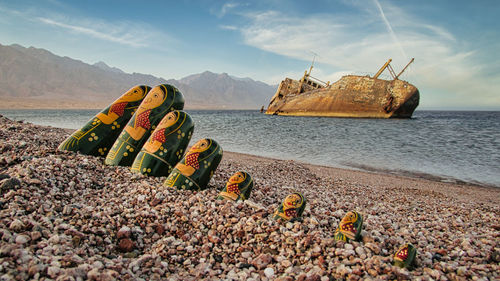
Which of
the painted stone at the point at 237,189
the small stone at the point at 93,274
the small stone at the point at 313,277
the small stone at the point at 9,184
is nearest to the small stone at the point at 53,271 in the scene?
the small stone at the point at 93,274

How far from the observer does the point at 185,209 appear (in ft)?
12.4

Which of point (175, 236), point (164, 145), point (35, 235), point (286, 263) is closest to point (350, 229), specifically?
point (286, 263)

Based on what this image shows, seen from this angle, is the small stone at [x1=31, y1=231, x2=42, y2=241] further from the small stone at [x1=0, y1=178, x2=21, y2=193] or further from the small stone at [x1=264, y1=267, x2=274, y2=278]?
the small stone at [x1=264, y1=267, x2=274, y2=278]

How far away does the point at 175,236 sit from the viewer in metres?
3.25

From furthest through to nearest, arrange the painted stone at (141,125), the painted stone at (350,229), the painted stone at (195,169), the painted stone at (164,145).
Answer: the painted stone at (141,125) < the painted stone at (164,145) < the painted stone at (195,169) < the painted stone at (350,229)

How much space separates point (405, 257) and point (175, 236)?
2523 mm

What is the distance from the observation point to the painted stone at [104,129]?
18.3 feet

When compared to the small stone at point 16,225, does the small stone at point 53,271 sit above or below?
below

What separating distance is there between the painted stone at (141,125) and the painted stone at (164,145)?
1.33 feet

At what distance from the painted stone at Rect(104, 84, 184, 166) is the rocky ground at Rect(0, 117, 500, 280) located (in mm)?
293

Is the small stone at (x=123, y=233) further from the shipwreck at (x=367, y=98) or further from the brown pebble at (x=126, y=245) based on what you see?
the shipwreck at (x=367, y=98)

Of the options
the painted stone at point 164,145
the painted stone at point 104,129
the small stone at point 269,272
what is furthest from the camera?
the painted stone at point 104,129

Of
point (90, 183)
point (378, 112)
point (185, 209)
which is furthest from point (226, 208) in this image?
point (378, 112)

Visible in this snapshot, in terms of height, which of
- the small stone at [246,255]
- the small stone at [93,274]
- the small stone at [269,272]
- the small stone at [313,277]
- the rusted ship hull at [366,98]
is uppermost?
the rusted ship hull at [366,98]
